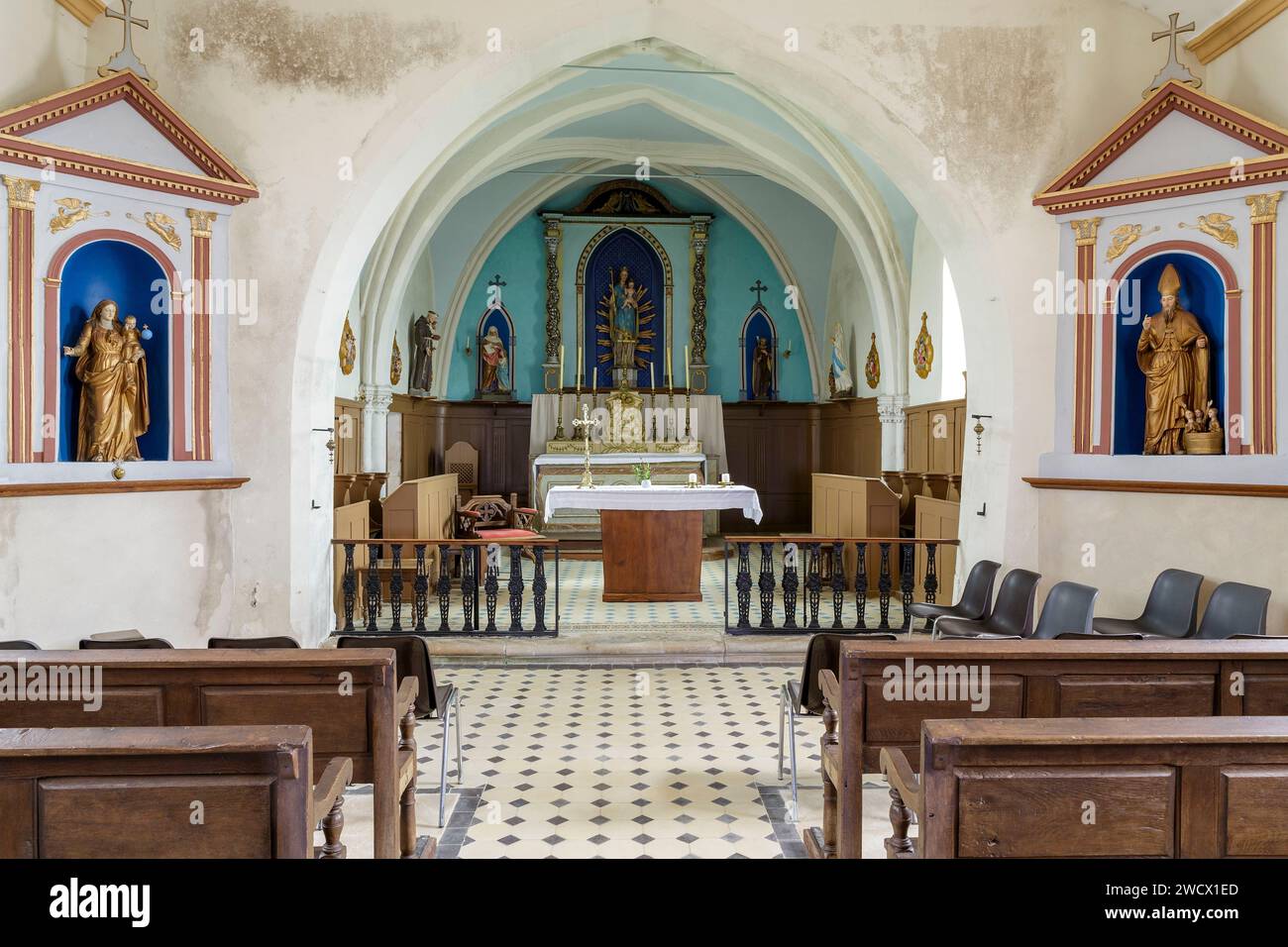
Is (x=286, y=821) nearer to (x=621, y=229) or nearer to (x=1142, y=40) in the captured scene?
(x=1142, y=40)

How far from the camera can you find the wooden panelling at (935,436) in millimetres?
10320

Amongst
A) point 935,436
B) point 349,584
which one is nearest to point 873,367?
point 935,436

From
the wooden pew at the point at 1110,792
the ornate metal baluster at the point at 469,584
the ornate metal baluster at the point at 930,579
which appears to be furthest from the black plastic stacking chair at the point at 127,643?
the ornate metal baluster at the point at 930,579

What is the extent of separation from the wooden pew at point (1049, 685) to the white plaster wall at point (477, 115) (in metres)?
3.40

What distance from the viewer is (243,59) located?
684 centimetres

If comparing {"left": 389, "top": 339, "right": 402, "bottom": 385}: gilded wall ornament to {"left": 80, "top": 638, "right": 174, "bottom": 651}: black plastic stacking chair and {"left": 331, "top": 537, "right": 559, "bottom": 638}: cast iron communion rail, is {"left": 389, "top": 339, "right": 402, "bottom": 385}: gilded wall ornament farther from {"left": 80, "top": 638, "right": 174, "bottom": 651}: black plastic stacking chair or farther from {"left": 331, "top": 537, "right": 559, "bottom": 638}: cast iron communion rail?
{"left": 80, "top": 638, "right": 174, "bottom": 651}: black plastic stacking chair

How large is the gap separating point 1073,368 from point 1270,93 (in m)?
2.14

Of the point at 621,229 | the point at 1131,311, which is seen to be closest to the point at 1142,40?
the point at 1131,311

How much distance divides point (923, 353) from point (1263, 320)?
5.52m

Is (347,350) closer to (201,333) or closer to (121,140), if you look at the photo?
(201,333)

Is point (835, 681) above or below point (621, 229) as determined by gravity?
below

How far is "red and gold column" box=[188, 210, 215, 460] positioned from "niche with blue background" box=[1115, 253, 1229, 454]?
6.56 m

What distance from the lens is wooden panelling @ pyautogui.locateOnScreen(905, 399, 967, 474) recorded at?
406 inches

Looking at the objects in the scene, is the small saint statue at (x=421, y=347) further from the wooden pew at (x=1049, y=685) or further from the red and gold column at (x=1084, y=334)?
the wooden pew at (x=1049, y=685)
